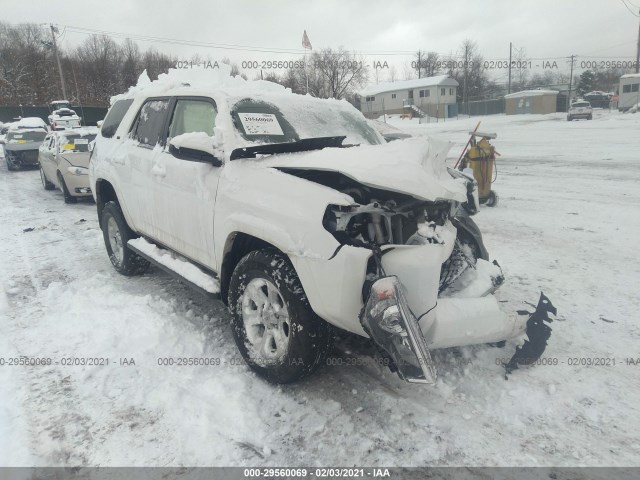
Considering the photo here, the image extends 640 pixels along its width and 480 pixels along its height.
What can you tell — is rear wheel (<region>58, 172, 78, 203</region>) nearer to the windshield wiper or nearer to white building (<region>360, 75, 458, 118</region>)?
the windshield wiper

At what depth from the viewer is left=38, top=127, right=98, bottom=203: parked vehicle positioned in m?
10.0

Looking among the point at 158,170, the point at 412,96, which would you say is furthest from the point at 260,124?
the point at 412,96

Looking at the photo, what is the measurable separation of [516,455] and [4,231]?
27.8 feet

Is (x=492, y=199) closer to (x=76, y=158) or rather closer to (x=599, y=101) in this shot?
(x=76, y=158)

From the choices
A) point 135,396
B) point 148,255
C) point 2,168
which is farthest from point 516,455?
point 2,168

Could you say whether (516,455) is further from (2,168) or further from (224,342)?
(2,168)

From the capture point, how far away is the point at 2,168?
57.2 ft

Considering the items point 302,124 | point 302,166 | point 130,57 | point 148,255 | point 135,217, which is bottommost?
point 148,255

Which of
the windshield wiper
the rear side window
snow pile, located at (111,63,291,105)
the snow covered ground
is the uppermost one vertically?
snow pile, located at (111,63,291,105)

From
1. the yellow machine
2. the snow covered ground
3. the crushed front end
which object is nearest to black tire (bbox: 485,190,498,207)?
the yellow machine

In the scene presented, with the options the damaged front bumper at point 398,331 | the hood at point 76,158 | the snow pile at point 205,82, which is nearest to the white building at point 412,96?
the hood at point 76,158

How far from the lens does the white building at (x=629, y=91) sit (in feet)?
125

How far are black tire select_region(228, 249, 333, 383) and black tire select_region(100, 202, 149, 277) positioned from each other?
2.41 meters

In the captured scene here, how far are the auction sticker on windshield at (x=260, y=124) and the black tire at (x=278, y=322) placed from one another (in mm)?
1116
